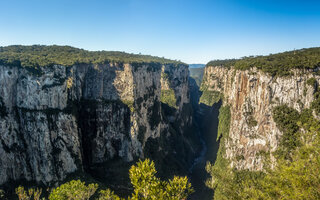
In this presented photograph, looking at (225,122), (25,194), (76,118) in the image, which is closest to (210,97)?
(225,122)

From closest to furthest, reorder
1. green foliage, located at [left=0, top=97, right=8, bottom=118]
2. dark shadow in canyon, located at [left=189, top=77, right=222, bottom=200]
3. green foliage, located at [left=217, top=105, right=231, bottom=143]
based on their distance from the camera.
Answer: green foliage, located at [left=0, top=97, right=8, bottom=118]
dark shadow in canyon, located at [left=189, top=77, right=222, bottom=200]
green foliage, located at [left=217, top=105, right=231, bottom=143]

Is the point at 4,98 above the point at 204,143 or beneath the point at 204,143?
above

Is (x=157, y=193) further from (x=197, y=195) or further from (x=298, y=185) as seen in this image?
(x=197, y=195)

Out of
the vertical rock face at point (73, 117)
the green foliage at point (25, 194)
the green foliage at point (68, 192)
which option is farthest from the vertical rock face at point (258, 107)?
the green foliage at point (25, 194)

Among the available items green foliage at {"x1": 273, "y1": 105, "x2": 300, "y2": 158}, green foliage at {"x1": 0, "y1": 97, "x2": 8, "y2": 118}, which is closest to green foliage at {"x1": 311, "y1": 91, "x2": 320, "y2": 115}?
green foliage at {"x1": 273, "y1": 105, "x2": 300, "y2": 158}

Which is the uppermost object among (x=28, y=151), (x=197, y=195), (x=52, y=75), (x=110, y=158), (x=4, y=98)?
(x=52, y=75)

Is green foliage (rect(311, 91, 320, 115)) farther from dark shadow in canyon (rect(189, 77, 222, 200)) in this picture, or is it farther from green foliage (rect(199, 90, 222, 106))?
green foliage (rect(199, 90, 222, 106))

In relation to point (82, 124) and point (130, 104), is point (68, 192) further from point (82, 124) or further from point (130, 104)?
point (130, 104)

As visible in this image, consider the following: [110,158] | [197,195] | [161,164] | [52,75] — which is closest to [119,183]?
[110,158]
